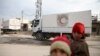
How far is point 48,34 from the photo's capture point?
107 feet

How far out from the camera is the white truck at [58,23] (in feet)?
93.3

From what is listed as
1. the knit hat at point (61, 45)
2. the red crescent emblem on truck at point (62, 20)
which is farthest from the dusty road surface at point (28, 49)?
the knit hat at point (61, 45)

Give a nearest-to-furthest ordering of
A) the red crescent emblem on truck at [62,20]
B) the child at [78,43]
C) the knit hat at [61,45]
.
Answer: the knit hat at [61,45] → the child at [78,43] → the red crescent emblem on truck at [62,20]

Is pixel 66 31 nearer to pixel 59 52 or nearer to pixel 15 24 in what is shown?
pixel 59 52

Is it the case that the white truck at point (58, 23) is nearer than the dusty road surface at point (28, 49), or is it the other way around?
the dusty road surface at point (28, 49)

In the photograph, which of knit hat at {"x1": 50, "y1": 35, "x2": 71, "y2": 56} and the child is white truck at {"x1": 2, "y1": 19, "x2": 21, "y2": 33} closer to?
the child

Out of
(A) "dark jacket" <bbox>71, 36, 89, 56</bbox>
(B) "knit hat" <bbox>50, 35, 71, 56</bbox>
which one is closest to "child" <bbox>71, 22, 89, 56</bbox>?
(A) "dark jacket" <bbox>71, 36, 89, 56</bbox>

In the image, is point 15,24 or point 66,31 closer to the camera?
point 66,31

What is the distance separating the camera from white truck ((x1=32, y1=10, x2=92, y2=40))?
93.3ft

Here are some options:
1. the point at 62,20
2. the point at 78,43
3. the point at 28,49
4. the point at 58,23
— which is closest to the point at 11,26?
the point at 58,23

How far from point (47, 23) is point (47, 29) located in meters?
0.71

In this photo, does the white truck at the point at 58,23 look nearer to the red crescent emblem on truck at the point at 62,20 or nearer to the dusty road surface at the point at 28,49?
the red crescent emblem on truck at the point at 62,20

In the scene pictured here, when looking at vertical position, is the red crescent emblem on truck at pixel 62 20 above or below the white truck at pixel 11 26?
above

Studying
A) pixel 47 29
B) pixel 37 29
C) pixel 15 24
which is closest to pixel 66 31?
pixel 47 29
